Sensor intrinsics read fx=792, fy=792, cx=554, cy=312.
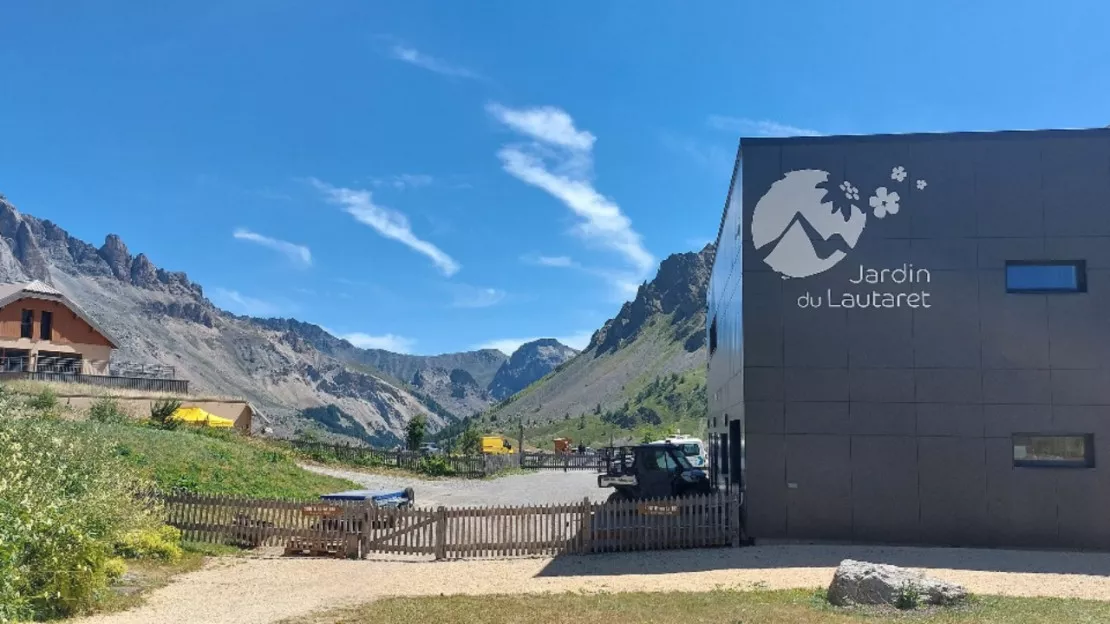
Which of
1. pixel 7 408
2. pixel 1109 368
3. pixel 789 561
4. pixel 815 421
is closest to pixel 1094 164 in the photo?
pixel 1109 368

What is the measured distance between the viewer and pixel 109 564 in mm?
12164

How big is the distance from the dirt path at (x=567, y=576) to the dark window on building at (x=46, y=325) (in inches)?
1697

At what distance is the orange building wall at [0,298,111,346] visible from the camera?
1930 inches

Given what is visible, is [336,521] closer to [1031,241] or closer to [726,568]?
[726,568]

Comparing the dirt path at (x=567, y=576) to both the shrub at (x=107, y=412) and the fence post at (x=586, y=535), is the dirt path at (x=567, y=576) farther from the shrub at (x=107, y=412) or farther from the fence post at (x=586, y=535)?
the shrub at (x=107, y=412)

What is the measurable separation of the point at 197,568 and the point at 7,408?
4785 millimetres

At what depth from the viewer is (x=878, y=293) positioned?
59.1 ft

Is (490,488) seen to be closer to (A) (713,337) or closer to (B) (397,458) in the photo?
(B) (397,458)

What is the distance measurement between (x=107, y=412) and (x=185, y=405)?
32.8 ft

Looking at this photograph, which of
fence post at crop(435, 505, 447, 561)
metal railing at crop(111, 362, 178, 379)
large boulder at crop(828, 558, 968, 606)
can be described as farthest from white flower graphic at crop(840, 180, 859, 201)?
metal railing at crop(111, 362, 178, 379)

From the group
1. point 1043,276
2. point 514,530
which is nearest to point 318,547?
point 514,530

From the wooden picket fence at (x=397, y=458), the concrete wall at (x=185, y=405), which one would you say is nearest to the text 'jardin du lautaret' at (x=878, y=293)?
the wooden picket fence at (x=397, y=458)

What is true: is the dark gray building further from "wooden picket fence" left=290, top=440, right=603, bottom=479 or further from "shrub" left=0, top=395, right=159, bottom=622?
"wooden picket fence" left=290, top=440, right=603, bottom=479

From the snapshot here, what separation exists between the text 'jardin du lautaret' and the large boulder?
7.81 metres
